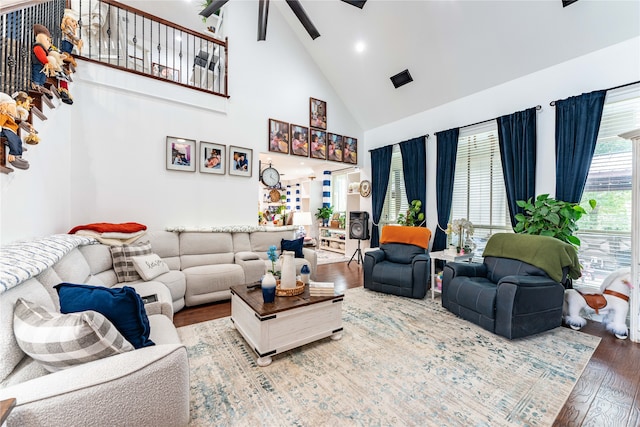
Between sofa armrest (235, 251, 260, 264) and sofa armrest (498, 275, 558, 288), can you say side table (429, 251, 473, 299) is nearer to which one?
sofa armrest (498, 275, 558, 288)

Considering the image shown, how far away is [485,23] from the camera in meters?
3.25

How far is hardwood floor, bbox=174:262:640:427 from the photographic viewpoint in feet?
4.91

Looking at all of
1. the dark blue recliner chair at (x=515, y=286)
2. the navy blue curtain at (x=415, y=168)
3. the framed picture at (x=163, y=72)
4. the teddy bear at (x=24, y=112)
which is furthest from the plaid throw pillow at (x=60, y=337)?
the navy blue curtain at (x=415, y=168)

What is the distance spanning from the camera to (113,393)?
941mm

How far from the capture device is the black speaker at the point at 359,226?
5590mm

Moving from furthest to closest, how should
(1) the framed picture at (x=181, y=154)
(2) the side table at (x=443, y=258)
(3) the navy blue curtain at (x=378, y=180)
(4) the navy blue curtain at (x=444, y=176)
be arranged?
(3) the navy blue curtain at (x=378, y=180) → (4) the navy blue curtain at (x=444, y=176) → (1) the framed picture at (x=181, y=154) → (2) the side table at (x=443, y=258)

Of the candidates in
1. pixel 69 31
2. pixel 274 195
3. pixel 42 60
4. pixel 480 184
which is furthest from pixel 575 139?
pixel 274 195

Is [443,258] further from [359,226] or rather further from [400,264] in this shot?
[359,226]

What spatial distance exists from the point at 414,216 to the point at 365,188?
4.79ft

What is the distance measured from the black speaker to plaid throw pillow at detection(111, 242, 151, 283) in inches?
157

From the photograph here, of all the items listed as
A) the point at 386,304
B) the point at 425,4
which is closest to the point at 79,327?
the point at 386,304

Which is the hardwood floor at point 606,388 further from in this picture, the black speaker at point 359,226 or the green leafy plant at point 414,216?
the black speaker at point 359,226

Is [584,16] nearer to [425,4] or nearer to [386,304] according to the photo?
[425,4]

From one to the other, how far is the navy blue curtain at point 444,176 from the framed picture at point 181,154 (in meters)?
3.95
